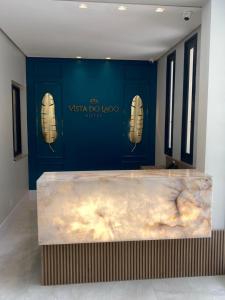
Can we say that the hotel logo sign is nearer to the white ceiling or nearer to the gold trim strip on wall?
the white ceiling

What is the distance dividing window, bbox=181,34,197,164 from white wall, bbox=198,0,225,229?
1.12 m

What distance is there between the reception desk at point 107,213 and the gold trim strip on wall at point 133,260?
0.04 ft

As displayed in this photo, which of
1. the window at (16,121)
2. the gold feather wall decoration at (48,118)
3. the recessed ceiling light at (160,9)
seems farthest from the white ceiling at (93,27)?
the gold feather wall decoration at (48,118)

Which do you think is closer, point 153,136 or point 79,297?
point 79,297

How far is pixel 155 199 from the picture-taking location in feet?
9.27

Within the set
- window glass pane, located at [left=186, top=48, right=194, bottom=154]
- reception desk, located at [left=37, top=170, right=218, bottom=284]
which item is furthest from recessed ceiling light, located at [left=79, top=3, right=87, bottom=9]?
reception desk, located at [left=37, top=170, right=218, bottom=284]

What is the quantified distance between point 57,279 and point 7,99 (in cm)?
312

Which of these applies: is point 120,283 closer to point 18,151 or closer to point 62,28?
point 62,28

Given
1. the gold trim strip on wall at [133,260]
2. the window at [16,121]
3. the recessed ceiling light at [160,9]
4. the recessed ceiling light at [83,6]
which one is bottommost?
the gold trim strip on wall at [133,260]

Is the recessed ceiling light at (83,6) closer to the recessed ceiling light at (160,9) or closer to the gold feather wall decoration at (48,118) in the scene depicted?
the recessed ceiling light at (160,9)

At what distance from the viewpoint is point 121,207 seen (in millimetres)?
2787

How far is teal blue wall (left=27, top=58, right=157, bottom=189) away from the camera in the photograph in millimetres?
6387

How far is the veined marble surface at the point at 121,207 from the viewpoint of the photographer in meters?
2.73

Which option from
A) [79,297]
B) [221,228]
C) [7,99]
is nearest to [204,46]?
[221,228]
